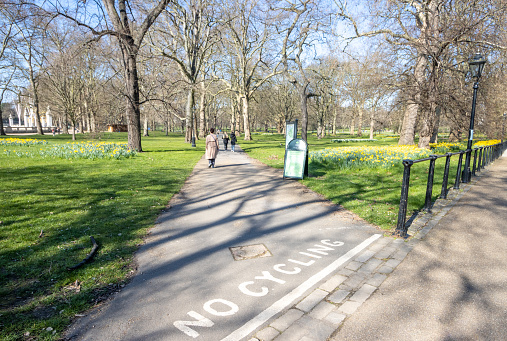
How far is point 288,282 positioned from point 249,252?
3.11 ft

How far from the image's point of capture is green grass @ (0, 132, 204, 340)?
2.88 meters

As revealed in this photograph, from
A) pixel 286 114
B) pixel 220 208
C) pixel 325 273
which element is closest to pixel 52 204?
pixel 220 208

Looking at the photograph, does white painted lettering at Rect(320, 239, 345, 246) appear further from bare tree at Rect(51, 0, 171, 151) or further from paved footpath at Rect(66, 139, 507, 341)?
bare tree at Rect(51, 0, 171, 151)

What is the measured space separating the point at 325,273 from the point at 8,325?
10.8ft

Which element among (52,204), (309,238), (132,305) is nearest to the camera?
(132,305)

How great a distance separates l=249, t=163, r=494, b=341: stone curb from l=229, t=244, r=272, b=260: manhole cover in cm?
107

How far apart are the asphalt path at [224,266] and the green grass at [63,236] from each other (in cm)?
28

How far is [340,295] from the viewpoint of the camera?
315 centimetres

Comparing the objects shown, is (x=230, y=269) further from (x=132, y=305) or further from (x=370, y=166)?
(x=370, y=166)

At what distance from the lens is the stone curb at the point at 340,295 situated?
2.57 meters

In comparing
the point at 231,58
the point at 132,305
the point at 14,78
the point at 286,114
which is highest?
the point at 231,58

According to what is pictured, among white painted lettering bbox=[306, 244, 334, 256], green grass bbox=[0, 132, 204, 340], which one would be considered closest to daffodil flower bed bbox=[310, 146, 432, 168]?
green grass bbox=[0, 132, 204, 340]

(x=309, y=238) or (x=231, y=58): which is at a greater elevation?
(x=231, y=58)

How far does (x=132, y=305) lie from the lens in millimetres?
2949
